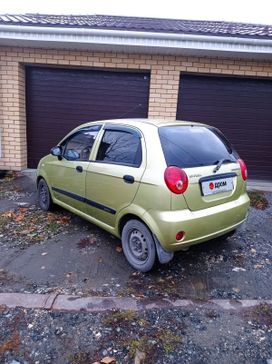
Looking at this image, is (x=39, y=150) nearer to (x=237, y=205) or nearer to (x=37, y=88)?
(x=37, y=88)

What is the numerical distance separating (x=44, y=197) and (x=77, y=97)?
316cm

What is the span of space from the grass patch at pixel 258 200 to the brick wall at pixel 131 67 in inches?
103

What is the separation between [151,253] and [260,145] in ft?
17.7

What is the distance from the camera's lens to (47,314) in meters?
2.41

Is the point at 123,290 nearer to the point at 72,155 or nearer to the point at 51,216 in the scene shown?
the point at 72,155

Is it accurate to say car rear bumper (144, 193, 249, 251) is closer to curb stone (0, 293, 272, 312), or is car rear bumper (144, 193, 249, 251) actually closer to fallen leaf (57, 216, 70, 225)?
curb stone (0, 293, 272, 312)

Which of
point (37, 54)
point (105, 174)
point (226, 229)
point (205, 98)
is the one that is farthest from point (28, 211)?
point (205, 98)

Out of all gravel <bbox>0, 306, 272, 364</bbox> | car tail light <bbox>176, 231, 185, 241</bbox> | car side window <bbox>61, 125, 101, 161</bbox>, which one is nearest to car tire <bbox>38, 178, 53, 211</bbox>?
car side window <bbox>61, 125, 101, 161</bbox>

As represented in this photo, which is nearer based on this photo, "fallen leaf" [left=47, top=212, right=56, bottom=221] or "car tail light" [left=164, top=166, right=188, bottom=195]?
"car tail light" [left=164, top=166, right=188, bottom=195]

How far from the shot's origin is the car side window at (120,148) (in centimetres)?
302

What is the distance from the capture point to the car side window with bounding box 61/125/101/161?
371cm

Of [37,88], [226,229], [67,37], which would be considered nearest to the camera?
[226,229]

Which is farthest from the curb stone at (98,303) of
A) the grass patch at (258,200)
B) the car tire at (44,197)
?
the grass patch at (258,200)

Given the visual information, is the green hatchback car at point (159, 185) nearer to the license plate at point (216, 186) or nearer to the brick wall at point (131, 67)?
the license plate at point (216, 186)
